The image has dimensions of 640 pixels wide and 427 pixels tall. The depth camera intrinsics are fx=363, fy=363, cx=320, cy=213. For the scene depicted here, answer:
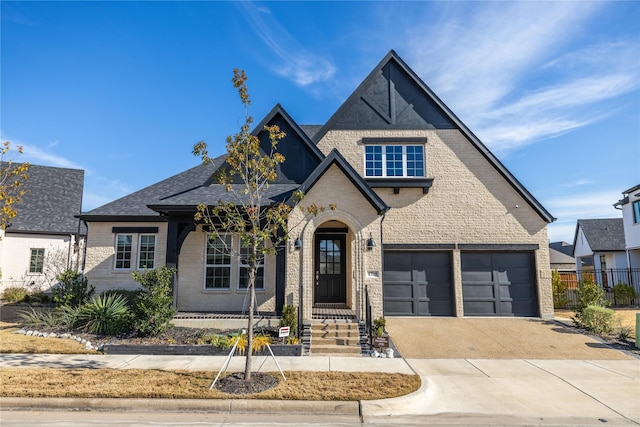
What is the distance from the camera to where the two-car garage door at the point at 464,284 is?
1475 cm

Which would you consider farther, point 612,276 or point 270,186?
point 612,276

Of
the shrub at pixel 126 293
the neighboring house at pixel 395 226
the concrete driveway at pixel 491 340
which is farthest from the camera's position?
the neighboring house at pixel 395 226

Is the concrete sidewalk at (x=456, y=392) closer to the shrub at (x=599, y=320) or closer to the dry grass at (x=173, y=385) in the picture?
the dry grass at (x=173, y=385)

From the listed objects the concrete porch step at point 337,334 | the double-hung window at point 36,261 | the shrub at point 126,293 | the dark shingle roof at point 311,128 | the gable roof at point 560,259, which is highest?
the dark shingle roof at point 311,128

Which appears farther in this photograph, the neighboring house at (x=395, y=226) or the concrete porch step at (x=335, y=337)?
the neighboring house at (x=395, y=226)

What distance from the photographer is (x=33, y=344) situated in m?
10.3

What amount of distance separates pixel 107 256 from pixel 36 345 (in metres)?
5.11

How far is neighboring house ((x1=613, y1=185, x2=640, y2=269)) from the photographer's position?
23244 millimetres

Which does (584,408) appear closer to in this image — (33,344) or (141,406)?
(141,406)

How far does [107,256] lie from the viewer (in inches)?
585

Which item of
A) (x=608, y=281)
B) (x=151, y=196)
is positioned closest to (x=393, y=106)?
(x=151, y=196)

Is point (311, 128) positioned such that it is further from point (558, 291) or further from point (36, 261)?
point (36, 261)

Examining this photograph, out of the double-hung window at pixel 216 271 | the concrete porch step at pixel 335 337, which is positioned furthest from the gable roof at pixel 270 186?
the concrete porch step at pixel 335 337

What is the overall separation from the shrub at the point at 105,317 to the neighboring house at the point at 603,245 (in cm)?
3202
